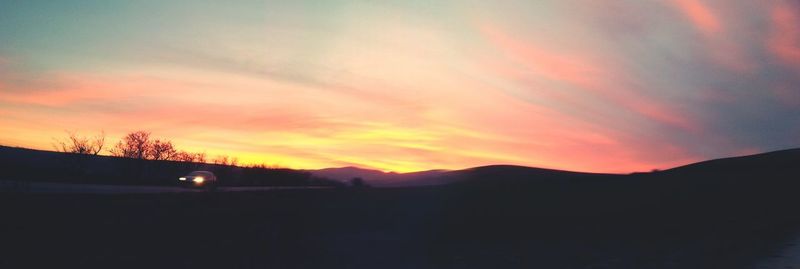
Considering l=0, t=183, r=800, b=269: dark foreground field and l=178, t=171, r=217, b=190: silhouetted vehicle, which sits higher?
l=178, t=171, r=217, b=190: silhouetted vehicle

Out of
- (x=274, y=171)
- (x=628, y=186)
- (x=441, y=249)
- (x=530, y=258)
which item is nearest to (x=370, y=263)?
(x=441, y=249)

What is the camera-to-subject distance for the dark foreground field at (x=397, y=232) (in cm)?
1839

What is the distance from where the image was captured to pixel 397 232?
2431cm

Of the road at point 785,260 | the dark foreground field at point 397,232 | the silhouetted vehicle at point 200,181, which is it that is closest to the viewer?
the road at point 785,260

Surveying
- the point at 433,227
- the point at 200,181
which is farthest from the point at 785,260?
the point at 200,181

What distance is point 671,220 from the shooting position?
2305cm

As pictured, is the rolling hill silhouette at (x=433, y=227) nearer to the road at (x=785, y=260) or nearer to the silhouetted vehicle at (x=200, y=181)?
the road at (x=785, y=260)

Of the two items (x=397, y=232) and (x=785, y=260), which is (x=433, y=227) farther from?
(x=785, y=260)

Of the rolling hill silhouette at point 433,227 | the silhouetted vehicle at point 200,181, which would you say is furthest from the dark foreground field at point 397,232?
the silhouetted vehicle at point 200,181

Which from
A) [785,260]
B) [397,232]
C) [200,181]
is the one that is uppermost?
[200,181]

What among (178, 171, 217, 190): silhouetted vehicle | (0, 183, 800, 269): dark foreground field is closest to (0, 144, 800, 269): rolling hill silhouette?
(0, 183, 800, 269): dark foreground field

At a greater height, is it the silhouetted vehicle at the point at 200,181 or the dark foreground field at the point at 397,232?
the silhouetted vehicle at the point at 200,181

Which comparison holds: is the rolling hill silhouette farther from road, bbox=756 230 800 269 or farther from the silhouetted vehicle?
the silhouetted vehicle

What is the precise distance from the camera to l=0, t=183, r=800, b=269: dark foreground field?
18391mm
